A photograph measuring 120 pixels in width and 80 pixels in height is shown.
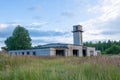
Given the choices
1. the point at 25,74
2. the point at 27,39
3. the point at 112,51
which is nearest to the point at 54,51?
the point at 27,39

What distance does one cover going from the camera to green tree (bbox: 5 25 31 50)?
2800 inches

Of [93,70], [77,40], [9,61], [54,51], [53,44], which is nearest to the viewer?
[93,70]

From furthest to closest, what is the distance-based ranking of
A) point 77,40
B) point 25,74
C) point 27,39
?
point 27,39 → point 77,40 → point 25,74

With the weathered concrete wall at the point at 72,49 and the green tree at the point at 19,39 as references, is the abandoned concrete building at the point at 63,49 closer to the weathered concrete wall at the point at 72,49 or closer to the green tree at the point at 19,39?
the weathered concrete wall at the point at 72,49

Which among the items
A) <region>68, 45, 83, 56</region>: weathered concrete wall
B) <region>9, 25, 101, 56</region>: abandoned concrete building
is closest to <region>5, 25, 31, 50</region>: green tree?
<region>9, 25, 101, 56</region>: abandoned concrete building

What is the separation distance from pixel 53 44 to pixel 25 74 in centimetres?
5386

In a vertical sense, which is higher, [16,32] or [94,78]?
[16,32]

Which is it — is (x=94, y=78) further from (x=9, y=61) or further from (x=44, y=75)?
(x=9, y=61)

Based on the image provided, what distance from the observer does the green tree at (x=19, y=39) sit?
71.1 meters

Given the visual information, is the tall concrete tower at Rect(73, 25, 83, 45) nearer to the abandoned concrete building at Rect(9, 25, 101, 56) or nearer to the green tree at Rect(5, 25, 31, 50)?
the abandoned concrete building at Rect(9, 25, 101, 56)

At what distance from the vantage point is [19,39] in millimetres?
71375

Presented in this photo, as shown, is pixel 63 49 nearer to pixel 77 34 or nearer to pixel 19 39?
Result: pixel 77 34

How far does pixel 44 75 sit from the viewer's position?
19.1 ft

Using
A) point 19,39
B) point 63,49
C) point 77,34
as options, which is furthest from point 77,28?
point 19,39
